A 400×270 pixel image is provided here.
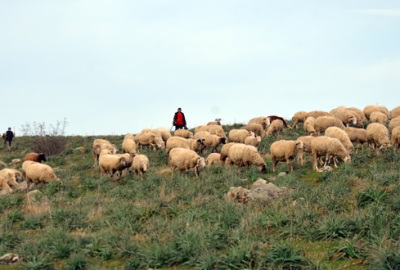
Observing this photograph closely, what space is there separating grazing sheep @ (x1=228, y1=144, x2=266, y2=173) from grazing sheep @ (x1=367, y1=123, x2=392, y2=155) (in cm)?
585

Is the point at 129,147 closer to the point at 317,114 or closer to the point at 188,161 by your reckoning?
the point at 188,161

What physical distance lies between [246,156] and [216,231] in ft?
26.2

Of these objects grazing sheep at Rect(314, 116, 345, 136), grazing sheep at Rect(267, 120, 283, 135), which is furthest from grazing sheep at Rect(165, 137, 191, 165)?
grazing sheep at Rect(314, 116, 345, 136)

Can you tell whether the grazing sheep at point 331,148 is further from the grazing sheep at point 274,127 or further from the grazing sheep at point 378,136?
the grazing sheep at point 274,127

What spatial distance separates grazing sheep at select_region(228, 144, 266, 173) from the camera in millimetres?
14805

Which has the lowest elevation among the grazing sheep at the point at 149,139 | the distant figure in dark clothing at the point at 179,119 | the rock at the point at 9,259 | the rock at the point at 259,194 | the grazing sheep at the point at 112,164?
the rock at the point at 9,259

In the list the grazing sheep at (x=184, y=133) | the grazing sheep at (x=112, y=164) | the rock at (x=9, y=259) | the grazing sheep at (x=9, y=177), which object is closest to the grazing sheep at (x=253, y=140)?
the grazing sheep at (x=184, y=133)

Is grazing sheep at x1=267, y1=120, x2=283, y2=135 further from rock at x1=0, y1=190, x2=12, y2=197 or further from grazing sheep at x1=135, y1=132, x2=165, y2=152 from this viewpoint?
rock at x1=0, y1=190, x2=12, y2=197

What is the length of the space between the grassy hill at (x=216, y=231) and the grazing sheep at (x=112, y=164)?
369 cm

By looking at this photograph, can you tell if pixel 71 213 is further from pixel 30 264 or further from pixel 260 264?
pixel 260 264

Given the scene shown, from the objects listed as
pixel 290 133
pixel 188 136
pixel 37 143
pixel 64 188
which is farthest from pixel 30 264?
pixel 37 143

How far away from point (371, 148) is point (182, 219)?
Answer: 43.9 feet

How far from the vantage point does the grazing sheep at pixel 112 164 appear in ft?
51.0

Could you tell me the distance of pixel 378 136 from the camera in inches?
635
